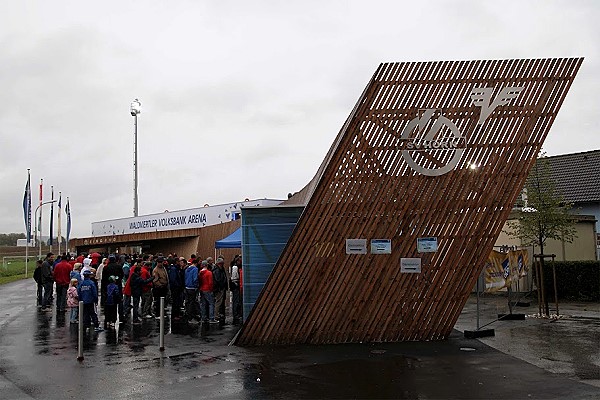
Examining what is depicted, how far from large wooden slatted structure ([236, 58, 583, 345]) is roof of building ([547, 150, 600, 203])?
Result: 23.3 metres

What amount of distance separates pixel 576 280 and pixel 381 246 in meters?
12.8

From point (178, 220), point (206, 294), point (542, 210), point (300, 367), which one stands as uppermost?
point (178, 220)

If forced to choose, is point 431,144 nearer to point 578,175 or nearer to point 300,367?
point 300,367

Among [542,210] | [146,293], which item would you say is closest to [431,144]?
[542,210]

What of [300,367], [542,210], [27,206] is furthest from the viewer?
[27,206]

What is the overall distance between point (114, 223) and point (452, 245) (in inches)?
1537

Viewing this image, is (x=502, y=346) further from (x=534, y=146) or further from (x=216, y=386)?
(x=216, y=386)

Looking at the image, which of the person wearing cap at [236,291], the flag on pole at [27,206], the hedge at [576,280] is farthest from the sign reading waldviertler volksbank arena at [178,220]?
the hedge at [576,280]

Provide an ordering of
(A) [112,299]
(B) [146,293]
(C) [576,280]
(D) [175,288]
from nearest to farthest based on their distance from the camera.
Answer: (A) [112,299], (B) [146,293], (D) [175,288], (C) [576,280]

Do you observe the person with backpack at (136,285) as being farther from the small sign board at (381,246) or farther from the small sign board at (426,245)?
the small sign board at (426,245)

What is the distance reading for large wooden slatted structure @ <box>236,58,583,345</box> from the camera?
39.6 ft

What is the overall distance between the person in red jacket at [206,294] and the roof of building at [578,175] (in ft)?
77.7

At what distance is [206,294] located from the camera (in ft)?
54.3

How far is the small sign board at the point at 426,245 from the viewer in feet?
40.0
